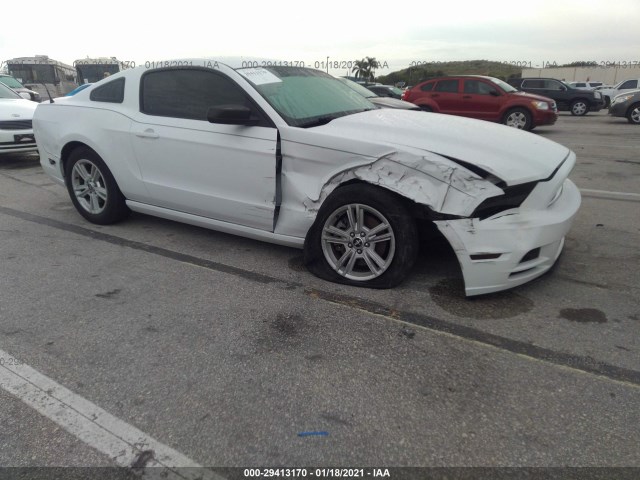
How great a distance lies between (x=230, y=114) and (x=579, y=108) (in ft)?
68.2

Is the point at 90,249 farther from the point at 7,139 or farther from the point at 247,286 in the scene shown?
the point at 7,139

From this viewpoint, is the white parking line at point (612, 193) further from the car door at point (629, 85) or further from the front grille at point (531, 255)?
the car door at point (629, 85)

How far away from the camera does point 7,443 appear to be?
199 centimetres

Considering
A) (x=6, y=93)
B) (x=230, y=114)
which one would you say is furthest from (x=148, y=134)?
(x=6, y=93)

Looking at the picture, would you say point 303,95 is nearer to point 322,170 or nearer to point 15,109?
point 322,170

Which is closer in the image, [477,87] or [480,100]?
[480,100]

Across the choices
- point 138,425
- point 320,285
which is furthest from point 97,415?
point 320,285

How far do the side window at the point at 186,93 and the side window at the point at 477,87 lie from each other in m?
11.2

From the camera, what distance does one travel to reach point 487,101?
13195 millimetres

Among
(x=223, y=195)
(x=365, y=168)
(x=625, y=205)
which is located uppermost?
(x=365, y=168)

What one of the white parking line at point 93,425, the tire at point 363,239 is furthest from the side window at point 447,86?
the white parking line at point 93,425

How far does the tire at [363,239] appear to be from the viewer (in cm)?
312

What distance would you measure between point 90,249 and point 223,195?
1.44 metres

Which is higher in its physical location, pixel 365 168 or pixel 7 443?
→ pixel 365 168
